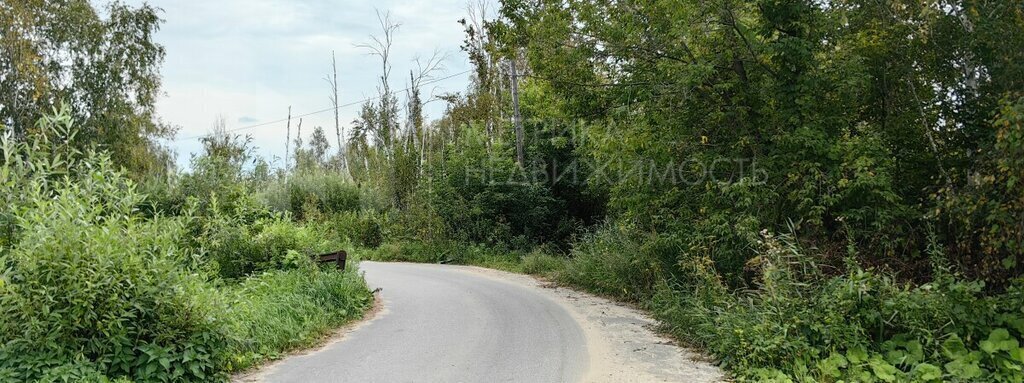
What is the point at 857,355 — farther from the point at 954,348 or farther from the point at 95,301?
the point at 95,301

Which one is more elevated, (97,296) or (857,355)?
(97,296)

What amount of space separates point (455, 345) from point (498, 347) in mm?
577

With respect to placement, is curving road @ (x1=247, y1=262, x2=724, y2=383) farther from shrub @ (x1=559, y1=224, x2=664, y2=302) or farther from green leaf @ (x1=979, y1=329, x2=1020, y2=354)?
green leaf @ (x1=979, y1=329, x2=1020, y2=354)

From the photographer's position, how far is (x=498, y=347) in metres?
8.15

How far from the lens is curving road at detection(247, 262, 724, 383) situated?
6801 millimetres

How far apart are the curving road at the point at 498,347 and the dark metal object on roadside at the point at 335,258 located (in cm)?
113

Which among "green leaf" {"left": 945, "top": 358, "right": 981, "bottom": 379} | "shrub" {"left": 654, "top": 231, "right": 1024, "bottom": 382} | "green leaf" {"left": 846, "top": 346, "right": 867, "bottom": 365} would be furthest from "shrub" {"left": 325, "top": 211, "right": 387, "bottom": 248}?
"green leaf" {"left": 945, "top": 358, "right": 981, "bottom": 379}

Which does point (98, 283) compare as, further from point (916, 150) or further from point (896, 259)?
point (916, 150)

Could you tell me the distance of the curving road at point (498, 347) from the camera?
22.3 ft

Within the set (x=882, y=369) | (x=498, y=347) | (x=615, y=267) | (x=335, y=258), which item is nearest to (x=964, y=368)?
(x=882, y=369)

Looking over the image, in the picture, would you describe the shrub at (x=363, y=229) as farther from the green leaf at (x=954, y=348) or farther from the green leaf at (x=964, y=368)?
the green leaf at (x=964, y=368)

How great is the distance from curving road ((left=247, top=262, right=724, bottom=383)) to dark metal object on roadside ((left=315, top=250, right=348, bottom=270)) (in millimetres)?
1133

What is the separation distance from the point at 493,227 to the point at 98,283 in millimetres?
16132

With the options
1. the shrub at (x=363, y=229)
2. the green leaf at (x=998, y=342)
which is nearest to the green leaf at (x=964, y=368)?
the green leaf at (x=998, y=342)
